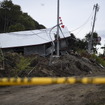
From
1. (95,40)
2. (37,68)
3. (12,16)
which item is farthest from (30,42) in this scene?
(95,40)

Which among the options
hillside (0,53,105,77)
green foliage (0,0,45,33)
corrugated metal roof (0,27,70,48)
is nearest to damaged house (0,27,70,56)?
corrugated metal roof (0,27,70,48)

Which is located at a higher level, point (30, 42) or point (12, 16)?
point (12, 16)

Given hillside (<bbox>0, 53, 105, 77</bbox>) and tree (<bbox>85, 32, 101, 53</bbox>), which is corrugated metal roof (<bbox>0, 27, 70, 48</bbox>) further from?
tree (<bbox>85, 32, 101, 53</bbox>)

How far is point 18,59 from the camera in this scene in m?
17.7

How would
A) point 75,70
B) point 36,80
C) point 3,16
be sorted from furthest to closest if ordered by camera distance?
point 3,16
point 75,70
point 36,80

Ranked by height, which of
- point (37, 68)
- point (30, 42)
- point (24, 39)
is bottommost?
point (37, 68)

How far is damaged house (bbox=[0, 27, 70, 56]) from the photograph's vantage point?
29047 mm

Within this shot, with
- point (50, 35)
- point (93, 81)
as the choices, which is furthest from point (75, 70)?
point (93, 81)

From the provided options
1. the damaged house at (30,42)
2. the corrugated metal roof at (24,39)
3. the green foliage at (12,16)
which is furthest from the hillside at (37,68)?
the green foliage at (12,16)

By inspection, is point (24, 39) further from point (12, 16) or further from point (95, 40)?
point (95, 40)

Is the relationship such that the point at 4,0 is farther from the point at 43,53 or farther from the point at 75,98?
the point at 75,98

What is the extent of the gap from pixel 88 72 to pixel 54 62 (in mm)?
3216

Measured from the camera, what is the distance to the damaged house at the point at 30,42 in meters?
29.0

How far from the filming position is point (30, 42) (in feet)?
98.4
